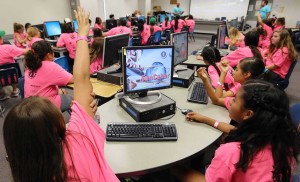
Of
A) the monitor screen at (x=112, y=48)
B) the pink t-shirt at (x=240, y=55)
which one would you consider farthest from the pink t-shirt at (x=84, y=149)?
the pink t-shirt at (x=240, y=55)

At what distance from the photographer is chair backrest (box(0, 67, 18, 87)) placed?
3.21m

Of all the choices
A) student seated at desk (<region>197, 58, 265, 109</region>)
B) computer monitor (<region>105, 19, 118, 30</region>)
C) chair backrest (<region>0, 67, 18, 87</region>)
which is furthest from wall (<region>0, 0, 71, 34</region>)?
student seated at desk (<region>197, 58, 265, 109</region>)

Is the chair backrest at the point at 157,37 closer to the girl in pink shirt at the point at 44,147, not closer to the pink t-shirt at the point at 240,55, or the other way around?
the pink t-shirt at the point at 240,55

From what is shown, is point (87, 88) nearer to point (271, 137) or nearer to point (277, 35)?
point (271, 137)

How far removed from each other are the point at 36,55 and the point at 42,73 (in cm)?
19

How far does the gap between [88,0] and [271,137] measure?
8.19m

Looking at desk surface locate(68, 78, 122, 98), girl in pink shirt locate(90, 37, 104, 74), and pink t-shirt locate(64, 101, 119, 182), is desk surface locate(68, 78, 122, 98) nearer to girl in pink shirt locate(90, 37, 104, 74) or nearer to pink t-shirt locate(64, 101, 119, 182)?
girl in pink shirt locate(90, 37, 104, 74)

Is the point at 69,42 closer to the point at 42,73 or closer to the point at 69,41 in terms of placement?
the point at 69,41

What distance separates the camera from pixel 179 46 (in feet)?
8.52

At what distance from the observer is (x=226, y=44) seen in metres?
4.62

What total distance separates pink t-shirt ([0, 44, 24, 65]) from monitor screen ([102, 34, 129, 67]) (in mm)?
2193

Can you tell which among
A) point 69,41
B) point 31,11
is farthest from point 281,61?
point 31,11

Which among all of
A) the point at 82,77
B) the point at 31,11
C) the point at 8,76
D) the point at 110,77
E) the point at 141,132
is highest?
the point at 31,11

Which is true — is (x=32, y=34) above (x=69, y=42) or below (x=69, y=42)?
above
